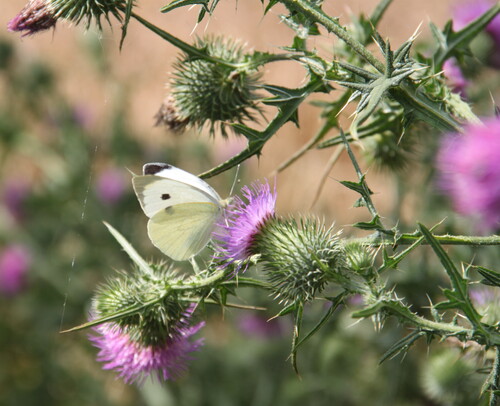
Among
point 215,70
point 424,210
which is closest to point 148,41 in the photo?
point 424,210

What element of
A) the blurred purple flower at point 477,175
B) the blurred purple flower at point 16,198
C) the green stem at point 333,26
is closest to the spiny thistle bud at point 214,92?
the green stem at point 333,26

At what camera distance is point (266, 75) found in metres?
8.79

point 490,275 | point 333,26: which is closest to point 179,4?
point 333,26

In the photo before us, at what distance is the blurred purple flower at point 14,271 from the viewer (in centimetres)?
714

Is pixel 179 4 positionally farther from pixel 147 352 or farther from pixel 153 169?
pixel 147 352

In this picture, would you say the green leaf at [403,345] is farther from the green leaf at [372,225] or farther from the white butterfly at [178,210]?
the white butterfly at [178,210]

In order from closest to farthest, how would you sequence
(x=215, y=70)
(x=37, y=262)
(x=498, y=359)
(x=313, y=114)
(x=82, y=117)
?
(x=498, y=359)
(x=215, y=70)
(x=37, y=262)
(x=82, y=117)
(x=313, y=114)

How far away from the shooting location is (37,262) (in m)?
7.12

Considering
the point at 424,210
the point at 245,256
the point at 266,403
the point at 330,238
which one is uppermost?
the point at 330,238

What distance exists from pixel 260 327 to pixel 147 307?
3537 millimetres

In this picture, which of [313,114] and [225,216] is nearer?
[225,216]

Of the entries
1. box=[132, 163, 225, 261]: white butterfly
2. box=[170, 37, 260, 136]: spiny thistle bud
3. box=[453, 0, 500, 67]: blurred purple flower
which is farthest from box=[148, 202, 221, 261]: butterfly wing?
box=[453, 0, 500, 67]: blurred purple flower

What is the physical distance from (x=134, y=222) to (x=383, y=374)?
10.8 feet

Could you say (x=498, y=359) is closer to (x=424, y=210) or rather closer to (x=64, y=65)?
(x=424, y=210)
